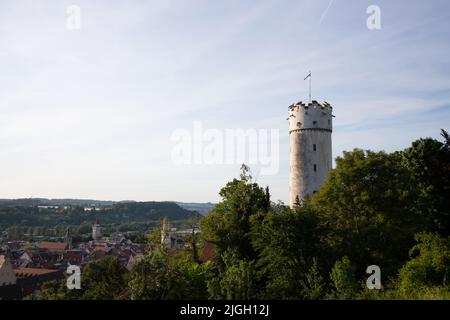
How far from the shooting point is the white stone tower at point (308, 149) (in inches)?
1289

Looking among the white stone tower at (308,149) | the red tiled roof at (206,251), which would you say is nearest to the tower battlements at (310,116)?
the white stone tower at (308,149)

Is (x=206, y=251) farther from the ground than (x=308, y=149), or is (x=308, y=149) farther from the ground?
(x=308, y=149)

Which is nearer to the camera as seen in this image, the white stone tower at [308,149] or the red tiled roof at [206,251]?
the white stone tower at [308,149]

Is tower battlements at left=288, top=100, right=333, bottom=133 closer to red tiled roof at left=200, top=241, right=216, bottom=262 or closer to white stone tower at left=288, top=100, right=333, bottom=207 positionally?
white stone tower at left=288, top=100, right=333, bottom=207

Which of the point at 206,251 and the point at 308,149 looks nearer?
the point at 308,149

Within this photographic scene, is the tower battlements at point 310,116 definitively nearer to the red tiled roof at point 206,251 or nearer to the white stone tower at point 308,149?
the white stone tower at point 308,149

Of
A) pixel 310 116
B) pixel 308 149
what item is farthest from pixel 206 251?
pixel 310 116

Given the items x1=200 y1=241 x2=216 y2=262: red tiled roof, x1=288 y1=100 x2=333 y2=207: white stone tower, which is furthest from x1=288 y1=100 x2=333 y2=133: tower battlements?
x1=200 y1=241 x2=216 y2=262: red tiled roof

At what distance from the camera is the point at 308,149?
32969 mm

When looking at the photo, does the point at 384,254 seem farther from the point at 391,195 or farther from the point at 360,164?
the point at 360,164

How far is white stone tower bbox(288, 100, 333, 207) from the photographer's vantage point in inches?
1289

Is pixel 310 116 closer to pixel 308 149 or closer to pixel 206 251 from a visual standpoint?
pixel 308 149

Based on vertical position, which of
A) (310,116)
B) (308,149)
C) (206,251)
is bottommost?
(206,251)
